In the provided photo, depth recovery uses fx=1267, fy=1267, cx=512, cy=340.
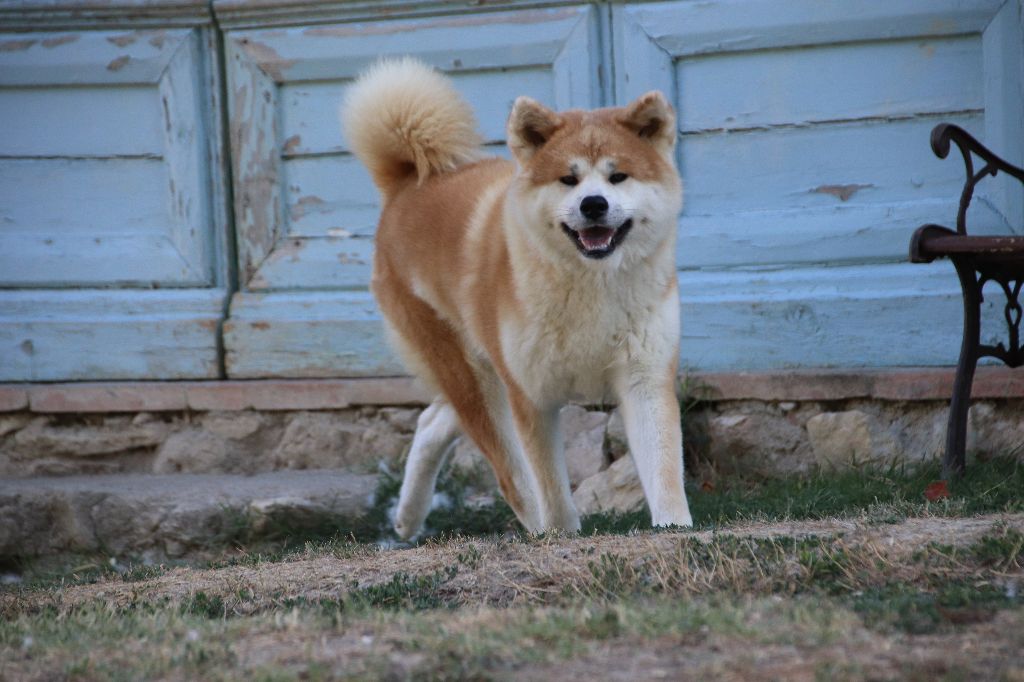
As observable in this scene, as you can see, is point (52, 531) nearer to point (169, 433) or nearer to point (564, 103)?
point (169, 433)

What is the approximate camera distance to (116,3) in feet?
18.6

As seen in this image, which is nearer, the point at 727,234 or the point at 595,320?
the point at 595,320

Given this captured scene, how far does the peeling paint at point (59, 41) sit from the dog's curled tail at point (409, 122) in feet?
6.24

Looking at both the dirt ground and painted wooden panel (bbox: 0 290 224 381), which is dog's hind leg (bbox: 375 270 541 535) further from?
painted wooden panel (bbox: 0 290 224 381)

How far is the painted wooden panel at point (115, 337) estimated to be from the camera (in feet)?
18.5

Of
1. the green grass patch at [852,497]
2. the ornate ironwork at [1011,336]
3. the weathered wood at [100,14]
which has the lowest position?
the green grass patch at [852,497]

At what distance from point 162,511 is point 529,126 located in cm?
222

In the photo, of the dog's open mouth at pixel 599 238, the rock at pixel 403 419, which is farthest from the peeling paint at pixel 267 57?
the dog's open mouth at pixel 599 238

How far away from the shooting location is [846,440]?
4.91 metres

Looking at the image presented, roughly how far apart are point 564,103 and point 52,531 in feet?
9.03

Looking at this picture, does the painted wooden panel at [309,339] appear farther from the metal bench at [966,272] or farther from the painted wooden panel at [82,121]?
the metal bench at [966,272]

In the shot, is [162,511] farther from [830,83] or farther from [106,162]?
[830,83]

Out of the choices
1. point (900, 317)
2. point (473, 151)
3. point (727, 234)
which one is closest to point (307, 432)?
point (473, 151)

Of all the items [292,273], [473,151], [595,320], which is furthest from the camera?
[292,273]
